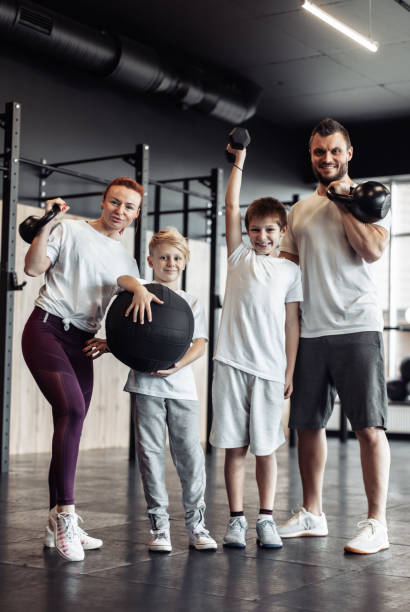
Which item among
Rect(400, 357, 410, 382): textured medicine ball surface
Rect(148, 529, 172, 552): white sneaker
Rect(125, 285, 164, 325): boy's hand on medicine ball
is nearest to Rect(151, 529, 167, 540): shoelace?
Rect(148, 529, 172, 552): white sneaker

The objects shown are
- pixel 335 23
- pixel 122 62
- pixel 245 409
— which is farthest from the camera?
pixel 122 62

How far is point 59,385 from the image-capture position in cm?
257

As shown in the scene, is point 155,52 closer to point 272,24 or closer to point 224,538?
point 272,24

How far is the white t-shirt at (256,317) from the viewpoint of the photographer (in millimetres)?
2725

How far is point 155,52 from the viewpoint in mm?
6227

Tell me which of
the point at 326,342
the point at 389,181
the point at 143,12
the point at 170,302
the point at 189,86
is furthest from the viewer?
the point at 389,181

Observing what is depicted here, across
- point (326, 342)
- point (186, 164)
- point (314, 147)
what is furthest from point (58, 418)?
point (186, 164)

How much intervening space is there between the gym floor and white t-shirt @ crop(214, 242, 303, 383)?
62cm

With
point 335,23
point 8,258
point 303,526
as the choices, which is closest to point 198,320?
point 303,526

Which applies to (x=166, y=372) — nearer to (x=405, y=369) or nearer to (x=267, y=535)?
(x=267, y=535)

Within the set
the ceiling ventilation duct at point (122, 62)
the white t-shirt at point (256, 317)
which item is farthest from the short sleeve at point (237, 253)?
the ceiling ventilation duct at point (122, 62)

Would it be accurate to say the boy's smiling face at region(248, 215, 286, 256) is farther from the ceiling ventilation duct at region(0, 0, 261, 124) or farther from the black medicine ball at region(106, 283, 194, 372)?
the ceiling ventilation duct at region(0, 0, 261, 124)

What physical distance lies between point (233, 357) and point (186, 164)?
4984 mm

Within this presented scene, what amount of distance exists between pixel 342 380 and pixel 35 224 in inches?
46.3
